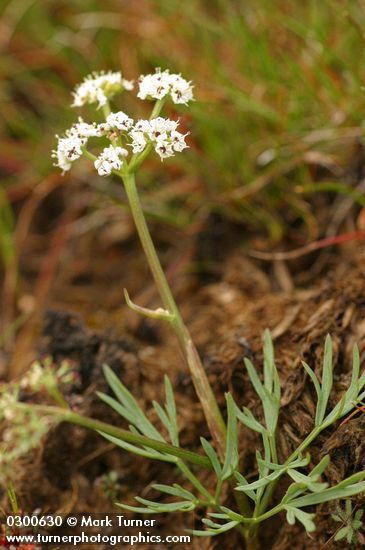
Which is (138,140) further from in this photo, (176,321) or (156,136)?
(176,321)

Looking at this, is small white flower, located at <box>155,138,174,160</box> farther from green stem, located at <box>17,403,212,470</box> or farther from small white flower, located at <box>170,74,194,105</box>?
green stem, located at <box>17,403,212,470</box>

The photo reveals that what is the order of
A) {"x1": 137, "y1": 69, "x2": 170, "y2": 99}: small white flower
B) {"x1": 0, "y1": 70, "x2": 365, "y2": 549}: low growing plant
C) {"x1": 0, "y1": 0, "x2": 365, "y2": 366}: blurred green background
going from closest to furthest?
1. {"x1": 0, "y1": 70, "x2": 365, "y2": 549}: low growing plant
2. {"x1": 137, "y1": 69, "x2": 170, "y2": 99}: small white flower
3. {"x1": 0, "y1": 0, "x2": 365, "y2": 366}: blurred green background

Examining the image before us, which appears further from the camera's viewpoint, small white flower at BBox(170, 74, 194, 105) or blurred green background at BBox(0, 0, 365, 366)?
blurred green background at BBox(0, 0, 365, 366)

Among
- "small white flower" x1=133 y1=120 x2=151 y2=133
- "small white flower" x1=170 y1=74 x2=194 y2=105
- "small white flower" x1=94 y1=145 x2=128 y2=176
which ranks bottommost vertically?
"small white flower" x1=94 y1=145 x2=128 y2=176

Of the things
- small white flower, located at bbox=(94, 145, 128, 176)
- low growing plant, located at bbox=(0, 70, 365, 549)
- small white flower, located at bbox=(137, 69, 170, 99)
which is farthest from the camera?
small white flower, located at bbox=(137, 69, 170, 99)

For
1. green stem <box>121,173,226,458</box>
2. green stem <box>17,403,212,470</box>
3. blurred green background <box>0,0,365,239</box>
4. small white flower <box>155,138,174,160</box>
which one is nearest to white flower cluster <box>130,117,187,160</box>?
small white flower <box>155,138,174,160</box>

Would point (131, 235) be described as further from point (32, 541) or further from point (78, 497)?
point (32, 541)

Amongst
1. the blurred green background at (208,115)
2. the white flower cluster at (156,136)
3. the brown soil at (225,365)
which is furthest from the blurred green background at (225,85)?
the white flower cluster at (156,136)
